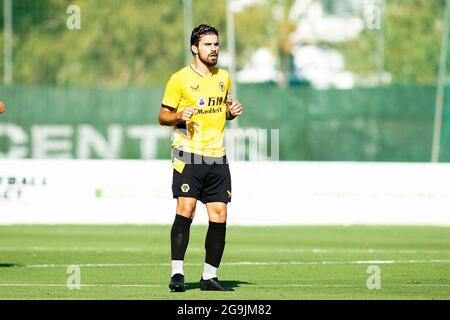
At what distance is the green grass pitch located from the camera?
11.6m

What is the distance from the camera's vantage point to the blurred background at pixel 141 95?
30.0 metres

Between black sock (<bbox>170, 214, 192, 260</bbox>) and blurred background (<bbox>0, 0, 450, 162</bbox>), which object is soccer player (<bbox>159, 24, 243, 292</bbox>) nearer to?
black sock (<bbox>170, 214, 192, 260</bbox>)

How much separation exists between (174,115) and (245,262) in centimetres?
459

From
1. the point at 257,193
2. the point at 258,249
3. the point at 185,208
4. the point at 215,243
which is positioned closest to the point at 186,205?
the point at 185,208

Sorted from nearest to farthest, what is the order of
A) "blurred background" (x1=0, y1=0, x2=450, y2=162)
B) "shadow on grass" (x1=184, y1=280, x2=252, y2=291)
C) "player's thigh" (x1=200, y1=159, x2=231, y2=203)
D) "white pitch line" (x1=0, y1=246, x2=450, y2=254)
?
"player's thigh" (x1=200, y1=159, x2=231, y2=203)
"shadow on grass" (x1=184, y1=280, x2=252, y2=291)
"white pitch line" (x1=0, y1=246, x2=450, y2=254)
"blurred background" (x1=0, y1=0, x2=450, y2=162)

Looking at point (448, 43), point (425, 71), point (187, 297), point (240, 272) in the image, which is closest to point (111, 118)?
point (448, 43)

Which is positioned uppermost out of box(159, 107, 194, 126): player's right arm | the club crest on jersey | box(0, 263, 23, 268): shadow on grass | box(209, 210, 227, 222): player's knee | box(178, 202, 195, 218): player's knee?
the club crest on jersey

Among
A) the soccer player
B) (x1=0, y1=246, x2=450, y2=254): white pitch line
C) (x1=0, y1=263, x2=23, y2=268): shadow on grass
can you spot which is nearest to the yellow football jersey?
the soccer player

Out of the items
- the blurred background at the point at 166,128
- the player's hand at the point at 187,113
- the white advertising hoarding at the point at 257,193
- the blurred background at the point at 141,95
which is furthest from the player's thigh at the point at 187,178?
the blurred background at the point at 141,95

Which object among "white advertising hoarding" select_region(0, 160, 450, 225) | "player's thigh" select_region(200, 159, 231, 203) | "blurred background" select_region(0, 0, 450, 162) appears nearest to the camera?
"player's thigh" select_region(200, 159, 231, 203)

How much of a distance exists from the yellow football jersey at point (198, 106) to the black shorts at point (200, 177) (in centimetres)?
7

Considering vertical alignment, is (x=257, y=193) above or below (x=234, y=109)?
below

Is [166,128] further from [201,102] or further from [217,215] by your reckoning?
[201,102]

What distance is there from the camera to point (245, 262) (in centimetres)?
1577
